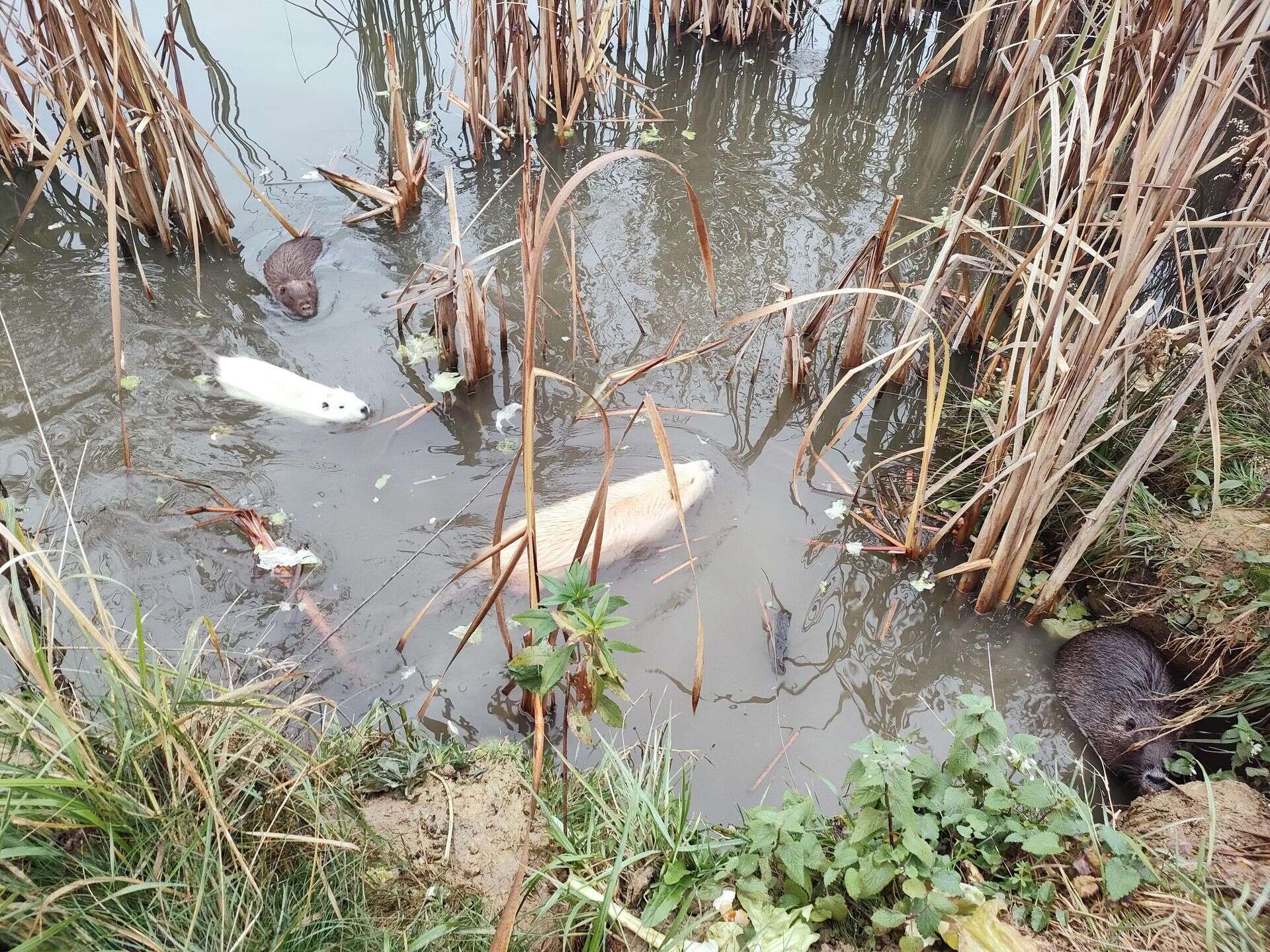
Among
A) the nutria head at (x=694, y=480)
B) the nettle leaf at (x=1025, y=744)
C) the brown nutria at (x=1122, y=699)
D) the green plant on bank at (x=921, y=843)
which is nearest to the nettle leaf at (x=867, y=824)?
the green plant on bank at (x=921, y=843)

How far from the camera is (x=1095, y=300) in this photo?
296 centimetres

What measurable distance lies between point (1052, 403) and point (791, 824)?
1714 millimetres

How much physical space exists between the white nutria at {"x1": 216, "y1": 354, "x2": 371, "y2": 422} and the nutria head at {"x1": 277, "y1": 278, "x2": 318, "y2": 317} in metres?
0.51

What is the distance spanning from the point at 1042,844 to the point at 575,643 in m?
1.32

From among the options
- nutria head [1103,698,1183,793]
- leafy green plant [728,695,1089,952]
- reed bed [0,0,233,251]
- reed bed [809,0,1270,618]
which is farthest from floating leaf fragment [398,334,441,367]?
nutria head [1103,698,1183,793]

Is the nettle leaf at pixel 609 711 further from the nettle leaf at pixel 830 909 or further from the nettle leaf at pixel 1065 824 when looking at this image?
the nettle leaf at pixel 1065 824

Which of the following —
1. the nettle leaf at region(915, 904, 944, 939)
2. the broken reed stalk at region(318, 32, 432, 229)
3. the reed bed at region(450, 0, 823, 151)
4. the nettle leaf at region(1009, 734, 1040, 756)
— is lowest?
the nettle leaf at region(915, 904, 944, 939)

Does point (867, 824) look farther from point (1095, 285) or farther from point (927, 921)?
point (1095, 285)

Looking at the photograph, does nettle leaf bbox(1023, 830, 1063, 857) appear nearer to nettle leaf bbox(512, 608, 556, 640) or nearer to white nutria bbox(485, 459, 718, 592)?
nettle leaf bbox(512, 608, 556, 640)

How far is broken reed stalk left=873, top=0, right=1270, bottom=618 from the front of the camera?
2.48 m

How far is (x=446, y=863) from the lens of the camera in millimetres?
2277

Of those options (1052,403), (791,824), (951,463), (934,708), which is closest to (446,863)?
(791,824)

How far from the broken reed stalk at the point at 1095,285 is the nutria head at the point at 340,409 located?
8.56ft

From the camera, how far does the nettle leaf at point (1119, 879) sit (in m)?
1.94
